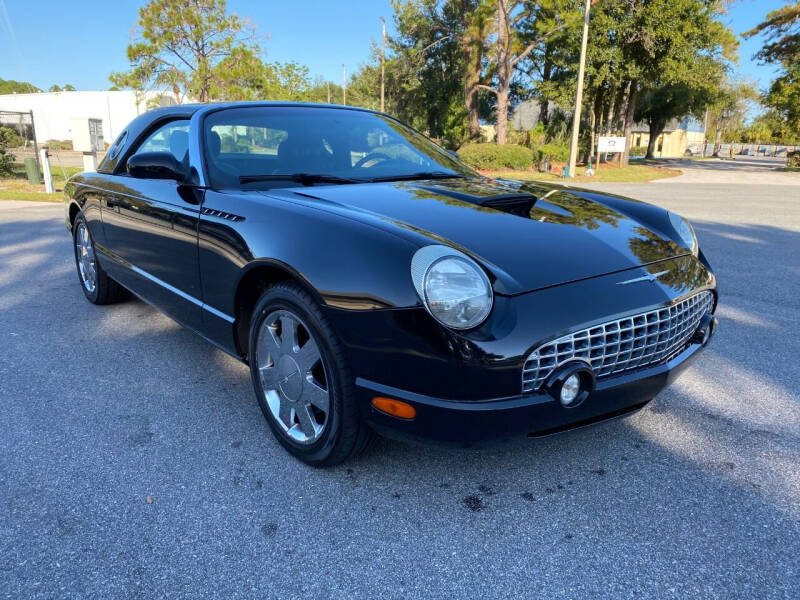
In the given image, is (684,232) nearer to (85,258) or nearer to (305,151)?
(305,151)

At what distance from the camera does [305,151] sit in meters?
3.03

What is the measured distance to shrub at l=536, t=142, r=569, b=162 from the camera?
2703cm

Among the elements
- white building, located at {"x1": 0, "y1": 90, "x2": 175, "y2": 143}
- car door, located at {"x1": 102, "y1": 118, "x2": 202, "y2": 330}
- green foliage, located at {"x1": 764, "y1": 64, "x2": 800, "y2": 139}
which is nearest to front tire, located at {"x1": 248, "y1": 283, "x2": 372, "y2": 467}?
car door, located at {"x1": 102, "y1": 118, "x2": 202, "y2": 330}

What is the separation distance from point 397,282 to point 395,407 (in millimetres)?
421

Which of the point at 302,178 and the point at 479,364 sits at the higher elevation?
the point at 302,178

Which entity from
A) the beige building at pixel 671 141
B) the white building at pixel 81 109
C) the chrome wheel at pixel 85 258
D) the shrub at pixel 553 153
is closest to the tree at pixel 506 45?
the shrub at pixel 553 153

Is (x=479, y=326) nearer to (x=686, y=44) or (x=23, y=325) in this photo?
(x=23, y=325)

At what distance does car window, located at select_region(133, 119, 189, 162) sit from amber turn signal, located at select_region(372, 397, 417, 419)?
1823 mm

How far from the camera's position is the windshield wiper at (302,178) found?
279cm

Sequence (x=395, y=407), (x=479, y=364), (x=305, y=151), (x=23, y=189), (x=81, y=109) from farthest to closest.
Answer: (x=81, y=109), (x=23, y=189), (x=305, y=151), (x=395, y=407), (x=479, y=364)

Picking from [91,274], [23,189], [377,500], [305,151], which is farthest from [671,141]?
[377,500]

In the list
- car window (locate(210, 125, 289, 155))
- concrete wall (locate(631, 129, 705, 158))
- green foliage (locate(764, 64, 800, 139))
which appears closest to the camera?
car window (locate(210, 125, 289, 155))

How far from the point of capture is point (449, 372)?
1.80m

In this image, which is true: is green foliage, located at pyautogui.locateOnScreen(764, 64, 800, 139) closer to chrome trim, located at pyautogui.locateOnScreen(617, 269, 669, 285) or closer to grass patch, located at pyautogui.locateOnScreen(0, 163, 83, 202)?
grass patch, located at pyautogui.locateOnScreen(0, 163, 83, 202)
